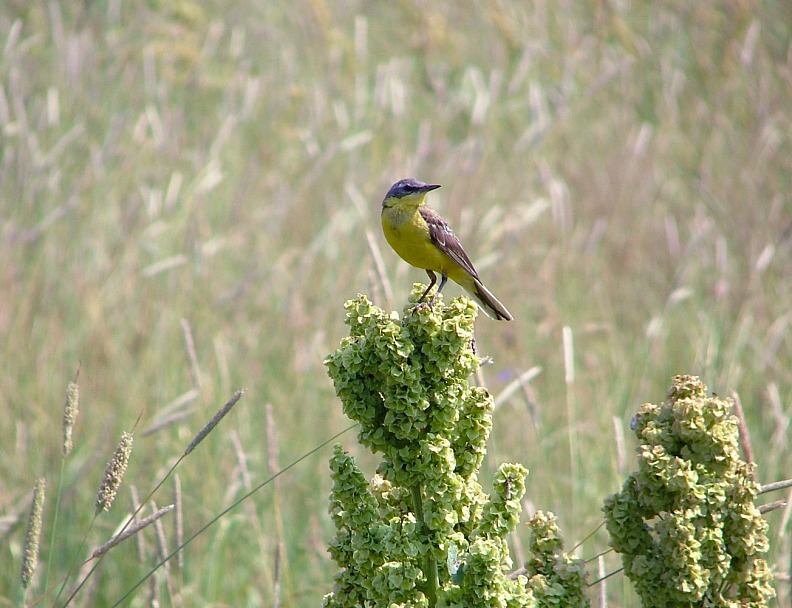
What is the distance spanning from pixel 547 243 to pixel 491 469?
2.78 m

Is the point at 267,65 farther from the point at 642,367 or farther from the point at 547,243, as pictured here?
the point at 642,367

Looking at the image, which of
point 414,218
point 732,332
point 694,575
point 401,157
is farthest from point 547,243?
point 694,575

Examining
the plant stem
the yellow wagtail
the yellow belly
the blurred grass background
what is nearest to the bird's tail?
the yellow wagtail

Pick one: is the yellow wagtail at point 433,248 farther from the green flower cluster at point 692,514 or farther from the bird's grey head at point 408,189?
the green flower cluster at point 692,514

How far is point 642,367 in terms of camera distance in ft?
16.8

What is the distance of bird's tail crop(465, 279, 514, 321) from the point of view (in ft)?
12.5

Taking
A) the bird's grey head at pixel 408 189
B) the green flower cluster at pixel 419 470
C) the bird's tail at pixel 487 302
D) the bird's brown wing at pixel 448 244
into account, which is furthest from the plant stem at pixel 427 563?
the bird's grey head at pixel 408 189

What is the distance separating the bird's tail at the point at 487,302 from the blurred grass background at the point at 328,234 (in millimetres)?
359

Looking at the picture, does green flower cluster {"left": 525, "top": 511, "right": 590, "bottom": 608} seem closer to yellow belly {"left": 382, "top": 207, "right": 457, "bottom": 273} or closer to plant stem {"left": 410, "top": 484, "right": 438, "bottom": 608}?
plant stem {"left": 410, "top": 484, "right": 438, "bottom": 608}

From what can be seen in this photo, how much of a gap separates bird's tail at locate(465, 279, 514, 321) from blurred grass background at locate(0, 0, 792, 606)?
0.36 m

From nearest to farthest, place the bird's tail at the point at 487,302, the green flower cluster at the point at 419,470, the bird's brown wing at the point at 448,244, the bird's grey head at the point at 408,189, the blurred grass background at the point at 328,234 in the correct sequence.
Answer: the green flower cluster at the point at 419,470, the bird's tail at the point at 487,302, the bird's brown wing at the point at 448,244, the bird's grey head at the point at 408,189, the blurred grass background at the point at 328,234

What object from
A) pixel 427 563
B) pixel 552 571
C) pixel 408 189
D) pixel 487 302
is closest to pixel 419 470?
pixel 427 563

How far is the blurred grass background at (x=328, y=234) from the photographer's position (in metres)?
4.80

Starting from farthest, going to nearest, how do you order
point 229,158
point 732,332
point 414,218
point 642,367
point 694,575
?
1. point 229,158
2. point 732,332
3. point 642,367
4. point 414,218
5. point 694,575
